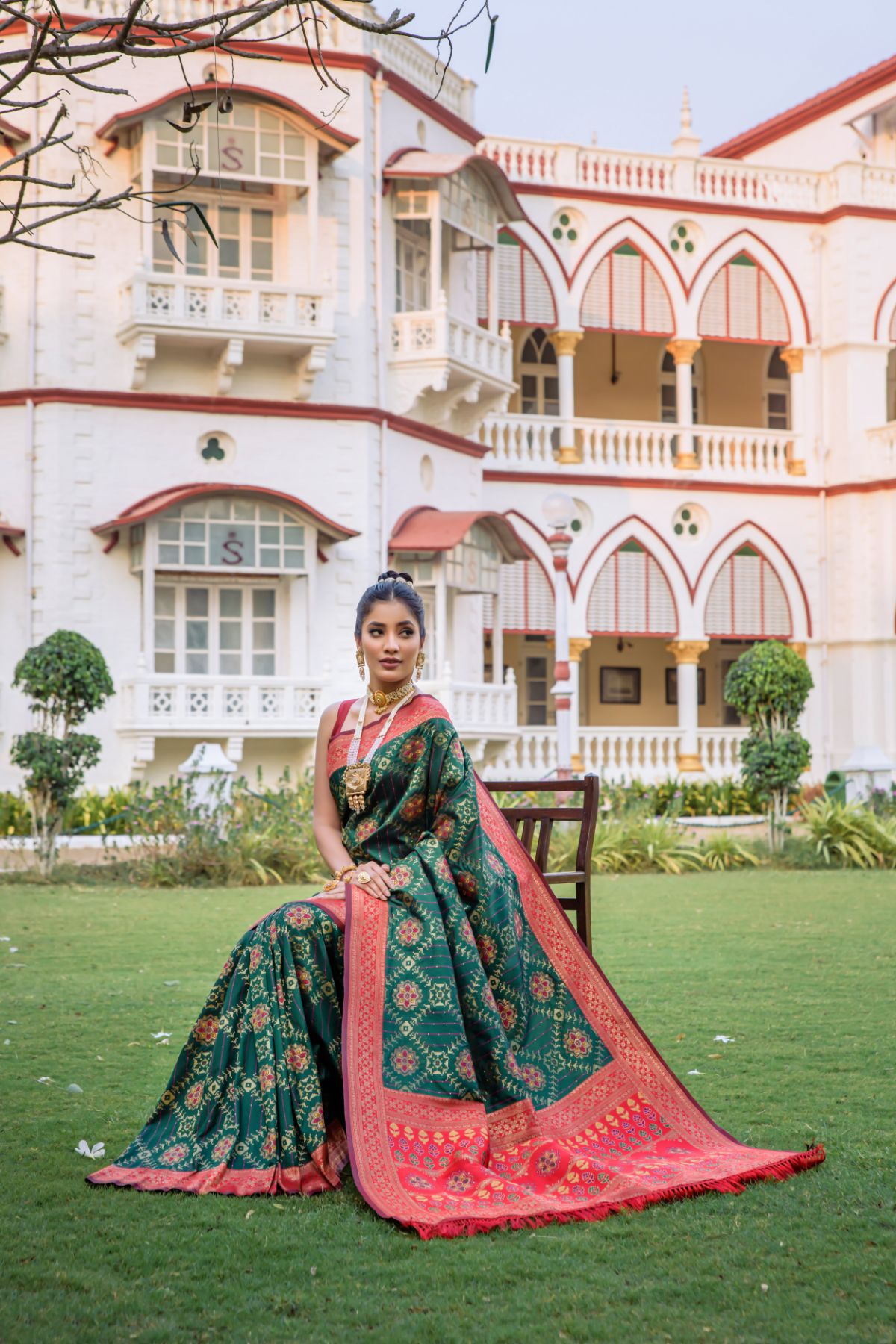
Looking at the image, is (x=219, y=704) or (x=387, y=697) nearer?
(x=387, y=697)

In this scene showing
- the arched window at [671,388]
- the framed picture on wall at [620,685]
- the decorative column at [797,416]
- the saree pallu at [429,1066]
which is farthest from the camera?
the framed picture on wall at [620,685]

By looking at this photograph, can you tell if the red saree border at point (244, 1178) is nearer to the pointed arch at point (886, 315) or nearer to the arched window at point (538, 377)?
the arched window at point (538, 377)

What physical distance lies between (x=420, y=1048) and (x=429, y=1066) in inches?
2.0

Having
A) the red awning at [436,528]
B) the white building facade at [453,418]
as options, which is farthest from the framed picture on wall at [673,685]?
the red awning at [436,528]

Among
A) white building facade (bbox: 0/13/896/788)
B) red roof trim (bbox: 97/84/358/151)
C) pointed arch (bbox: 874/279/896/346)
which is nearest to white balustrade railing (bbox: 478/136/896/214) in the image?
white building facade (bbox: 0/13/896/788)

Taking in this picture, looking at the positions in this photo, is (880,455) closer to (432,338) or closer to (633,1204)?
(432,338)

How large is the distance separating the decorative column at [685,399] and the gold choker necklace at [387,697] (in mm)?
17693

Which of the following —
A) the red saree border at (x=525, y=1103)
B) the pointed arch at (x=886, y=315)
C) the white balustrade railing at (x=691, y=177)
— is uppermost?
the white balustrade railing at (x=691, y=177)

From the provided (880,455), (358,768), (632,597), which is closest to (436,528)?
(632,597)

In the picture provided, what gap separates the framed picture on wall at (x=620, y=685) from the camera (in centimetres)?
2383

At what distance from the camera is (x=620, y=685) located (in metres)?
23.9

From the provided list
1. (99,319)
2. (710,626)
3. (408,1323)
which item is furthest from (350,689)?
(408,1323)

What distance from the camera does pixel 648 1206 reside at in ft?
11.6

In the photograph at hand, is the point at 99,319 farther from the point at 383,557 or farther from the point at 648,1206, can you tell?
the point at 648,1206
